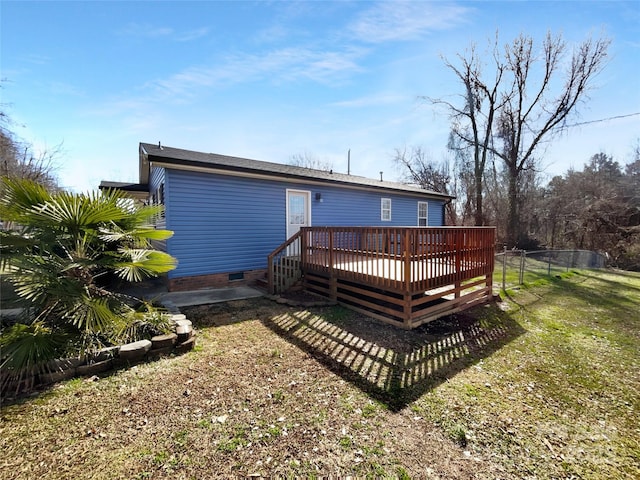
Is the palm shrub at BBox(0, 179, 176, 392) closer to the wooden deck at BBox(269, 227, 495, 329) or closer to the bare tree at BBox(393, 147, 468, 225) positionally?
the wooden deck at BBox(269, 227, 495, 329)

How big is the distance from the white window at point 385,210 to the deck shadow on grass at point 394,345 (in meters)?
5.95

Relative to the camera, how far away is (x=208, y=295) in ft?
20.6

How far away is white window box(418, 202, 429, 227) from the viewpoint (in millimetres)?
12664

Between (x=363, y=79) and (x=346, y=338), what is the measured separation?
973 cm

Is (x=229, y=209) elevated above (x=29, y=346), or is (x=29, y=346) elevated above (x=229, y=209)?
(x=229, y=209)

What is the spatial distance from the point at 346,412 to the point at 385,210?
9374mm

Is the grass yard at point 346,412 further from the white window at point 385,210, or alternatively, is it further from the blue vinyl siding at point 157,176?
the white window at point 385,210

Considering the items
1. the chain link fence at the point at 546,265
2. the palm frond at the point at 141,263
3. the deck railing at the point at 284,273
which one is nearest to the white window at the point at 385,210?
the chain link fence at the point at 546,265

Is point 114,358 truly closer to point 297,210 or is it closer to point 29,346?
point 29,346

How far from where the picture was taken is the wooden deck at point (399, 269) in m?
4.59

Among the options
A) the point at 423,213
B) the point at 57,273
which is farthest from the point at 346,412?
the point at 423,213

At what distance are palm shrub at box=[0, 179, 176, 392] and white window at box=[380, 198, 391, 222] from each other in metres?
8.91

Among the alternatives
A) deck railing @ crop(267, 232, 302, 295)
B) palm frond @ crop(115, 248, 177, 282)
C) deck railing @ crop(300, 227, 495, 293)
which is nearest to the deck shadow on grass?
deck railing @ crop(300, 227, 495, 293)

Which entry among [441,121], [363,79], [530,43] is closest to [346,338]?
→ [363,79]
